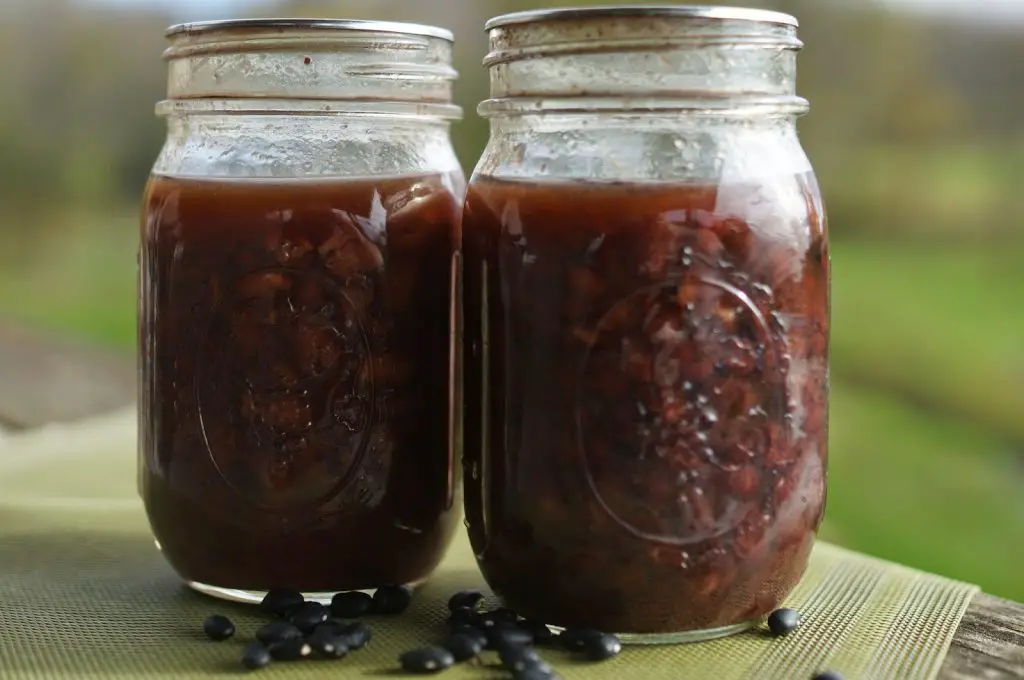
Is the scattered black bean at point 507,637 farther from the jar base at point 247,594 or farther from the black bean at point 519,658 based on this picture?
the jar base at point 247,594

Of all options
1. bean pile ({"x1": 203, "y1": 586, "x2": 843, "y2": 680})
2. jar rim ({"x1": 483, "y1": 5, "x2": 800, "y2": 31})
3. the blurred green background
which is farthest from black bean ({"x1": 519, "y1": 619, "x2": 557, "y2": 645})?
the blurred green background

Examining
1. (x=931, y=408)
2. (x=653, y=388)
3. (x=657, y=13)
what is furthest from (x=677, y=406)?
(x=931, y=408)

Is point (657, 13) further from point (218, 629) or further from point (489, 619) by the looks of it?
point (218, 629)

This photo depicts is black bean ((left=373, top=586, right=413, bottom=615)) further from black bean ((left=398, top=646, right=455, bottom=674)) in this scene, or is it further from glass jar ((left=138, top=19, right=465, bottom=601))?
Result: black bean ((left=398, top=646, right=455, bottom=674))

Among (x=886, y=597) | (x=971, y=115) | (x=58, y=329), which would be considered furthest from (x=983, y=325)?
(x=58, y=329)

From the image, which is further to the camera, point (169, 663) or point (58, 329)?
point (58, 329)

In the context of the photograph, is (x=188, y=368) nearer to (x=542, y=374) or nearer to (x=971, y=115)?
(x=542, y=374)
